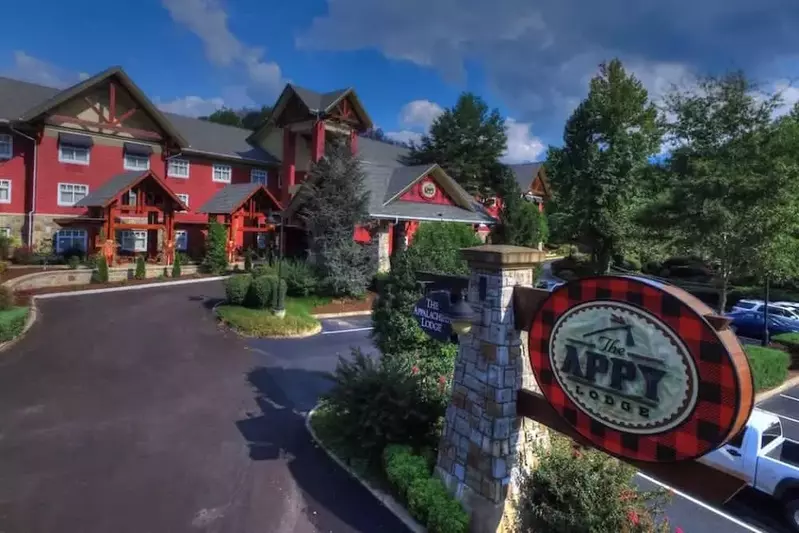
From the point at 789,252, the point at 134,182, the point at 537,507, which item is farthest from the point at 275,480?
the point at 134,182

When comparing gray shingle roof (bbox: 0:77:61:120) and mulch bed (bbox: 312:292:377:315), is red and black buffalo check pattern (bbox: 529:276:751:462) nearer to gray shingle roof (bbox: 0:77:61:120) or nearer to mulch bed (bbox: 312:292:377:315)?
mulch bed (bbox: 312:292:377:315)

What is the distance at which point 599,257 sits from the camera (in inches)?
1307

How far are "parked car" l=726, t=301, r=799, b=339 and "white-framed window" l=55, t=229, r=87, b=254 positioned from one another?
33195 mm

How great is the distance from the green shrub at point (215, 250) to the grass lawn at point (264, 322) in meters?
8.44

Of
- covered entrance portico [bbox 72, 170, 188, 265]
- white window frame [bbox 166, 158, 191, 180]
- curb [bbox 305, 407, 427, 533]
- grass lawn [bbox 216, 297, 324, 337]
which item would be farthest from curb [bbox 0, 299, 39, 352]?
white window frame [bbox 166, 158, 191, 180]

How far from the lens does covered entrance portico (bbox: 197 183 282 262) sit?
28.0m

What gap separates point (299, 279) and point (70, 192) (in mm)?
15412

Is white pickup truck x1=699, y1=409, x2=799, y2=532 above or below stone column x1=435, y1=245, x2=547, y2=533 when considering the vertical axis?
below

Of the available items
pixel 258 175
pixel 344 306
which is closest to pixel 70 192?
pixel 258 175

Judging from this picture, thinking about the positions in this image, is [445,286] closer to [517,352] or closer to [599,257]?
[517,352]

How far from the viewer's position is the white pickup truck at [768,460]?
8031 mm

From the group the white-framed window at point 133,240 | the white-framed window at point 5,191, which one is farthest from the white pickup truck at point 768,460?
the white-framed window at point 5,191

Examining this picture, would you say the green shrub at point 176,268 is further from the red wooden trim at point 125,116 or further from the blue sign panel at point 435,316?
the blue sign panel at point 435,316

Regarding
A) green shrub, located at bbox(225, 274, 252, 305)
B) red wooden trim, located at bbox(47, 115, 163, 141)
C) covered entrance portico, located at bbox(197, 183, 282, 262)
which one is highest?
red wooden trim, located at bbox(47, 115, 163, 141)
